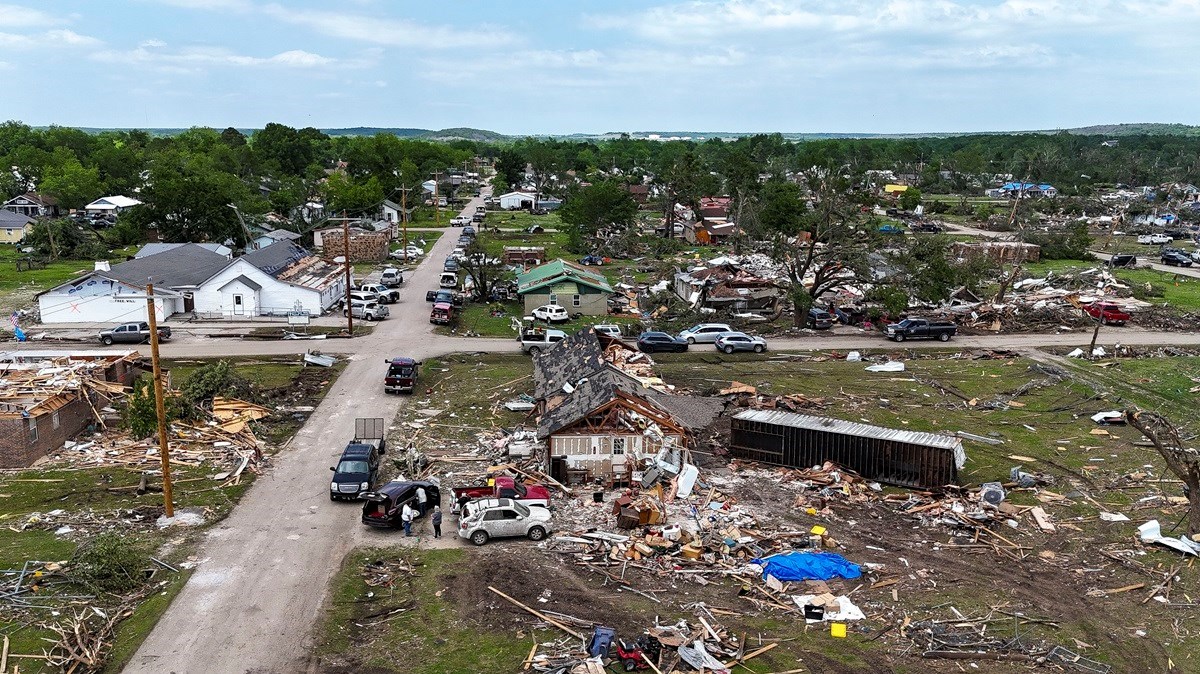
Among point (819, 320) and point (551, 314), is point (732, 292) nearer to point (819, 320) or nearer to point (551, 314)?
point (819, 320)

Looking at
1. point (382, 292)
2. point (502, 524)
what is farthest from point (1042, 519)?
point (382, 292)

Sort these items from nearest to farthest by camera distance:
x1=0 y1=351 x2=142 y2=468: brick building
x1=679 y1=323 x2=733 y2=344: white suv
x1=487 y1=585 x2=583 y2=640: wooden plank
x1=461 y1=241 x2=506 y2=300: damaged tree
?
x1=487 y1=585 x2=583 y2=640: wooden plank → x1=0 y1=351 x2=142 y2=468: brick building → x1=679 y1=323 x2=733 y2=344: white suv → x1=461 y1=241 x2=506 y2=300: damaged tree

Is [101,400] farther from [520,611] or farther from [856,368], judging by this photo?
[856,368]

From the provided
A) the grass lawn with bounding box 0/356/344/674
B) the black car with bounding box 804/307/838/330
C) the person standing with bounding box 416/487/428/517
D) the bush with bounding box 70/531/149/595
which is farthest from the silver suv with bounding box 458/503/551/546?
the black car with bounding box 804/307/838/330

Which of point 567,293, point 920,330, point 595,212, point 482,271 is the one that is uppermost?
point 595,212

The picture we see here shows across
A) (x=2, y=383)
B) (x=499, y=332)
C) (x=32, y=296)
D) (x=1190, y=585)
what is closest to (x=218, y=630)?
(x=2, y=383)

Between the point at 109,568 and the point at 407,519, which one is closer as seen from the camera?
the point at 109,568

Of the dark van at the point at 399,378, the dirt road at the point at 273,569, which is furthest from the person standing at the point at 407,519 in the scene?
the dark van at the point at 399,378

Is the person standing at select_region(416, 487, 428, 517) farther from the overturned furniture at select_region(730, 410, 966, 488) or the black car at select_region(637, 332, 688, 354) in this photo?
the black car at select_region(637, 332, 688, 354)
